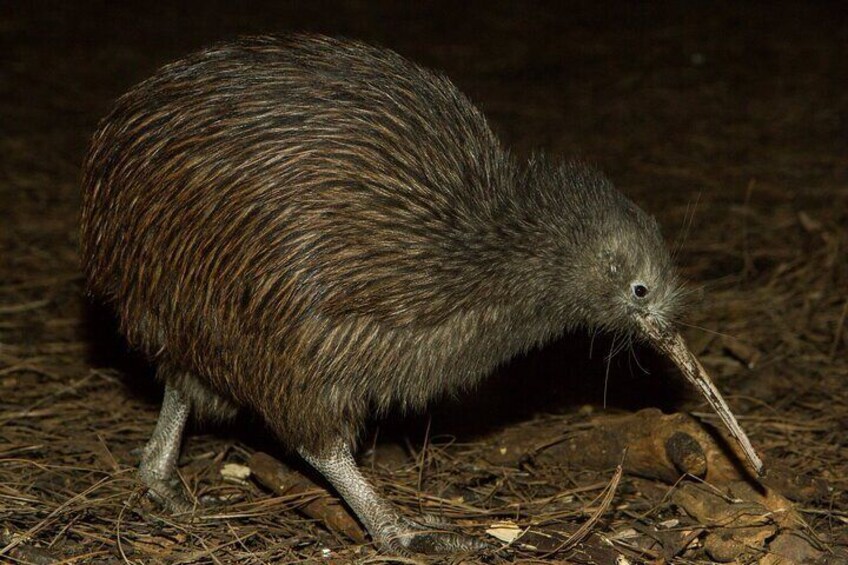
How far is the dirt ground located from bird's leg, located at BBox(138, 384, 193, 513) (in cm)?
8

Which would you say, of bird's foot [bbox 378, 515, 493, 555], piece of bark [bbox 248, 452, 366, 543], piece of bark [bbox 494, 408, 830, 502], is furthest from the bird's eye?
piece of bark [bbox 248, 452, 366, 543]

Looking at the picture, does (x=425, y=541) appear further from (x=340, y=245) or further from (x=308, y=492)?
(x=340, y=245)

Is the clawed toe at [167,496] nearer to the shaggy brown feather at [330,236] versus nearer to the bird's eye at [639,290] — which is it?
the shaggy brown feather at [330,236]

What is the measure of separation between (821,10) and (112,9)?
6286 millimetres

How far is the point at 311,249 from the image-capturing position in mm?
3383

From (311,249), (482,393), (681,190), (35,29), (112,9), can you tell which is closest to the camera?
(311,249)

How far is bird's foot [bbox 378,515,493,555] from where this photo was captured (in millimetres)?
3564

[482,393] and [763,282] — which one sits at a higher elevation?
[763,282]

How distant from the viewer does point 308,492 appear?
377 centimetres

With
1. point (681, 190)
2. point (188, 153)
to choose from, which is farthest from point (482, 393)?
point (681, 190)

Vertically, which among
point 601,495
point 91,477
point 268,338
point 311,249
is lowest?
point 91,477

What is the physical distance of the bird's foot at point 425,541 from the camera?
3564 mm

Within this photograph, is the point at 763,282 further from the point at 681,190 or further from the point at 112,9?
the point at 112,9

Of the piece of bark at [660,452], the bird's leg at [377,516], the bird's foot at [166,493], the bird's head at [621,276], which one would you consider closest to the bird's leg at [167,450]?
the bird's foot at [166,493]
